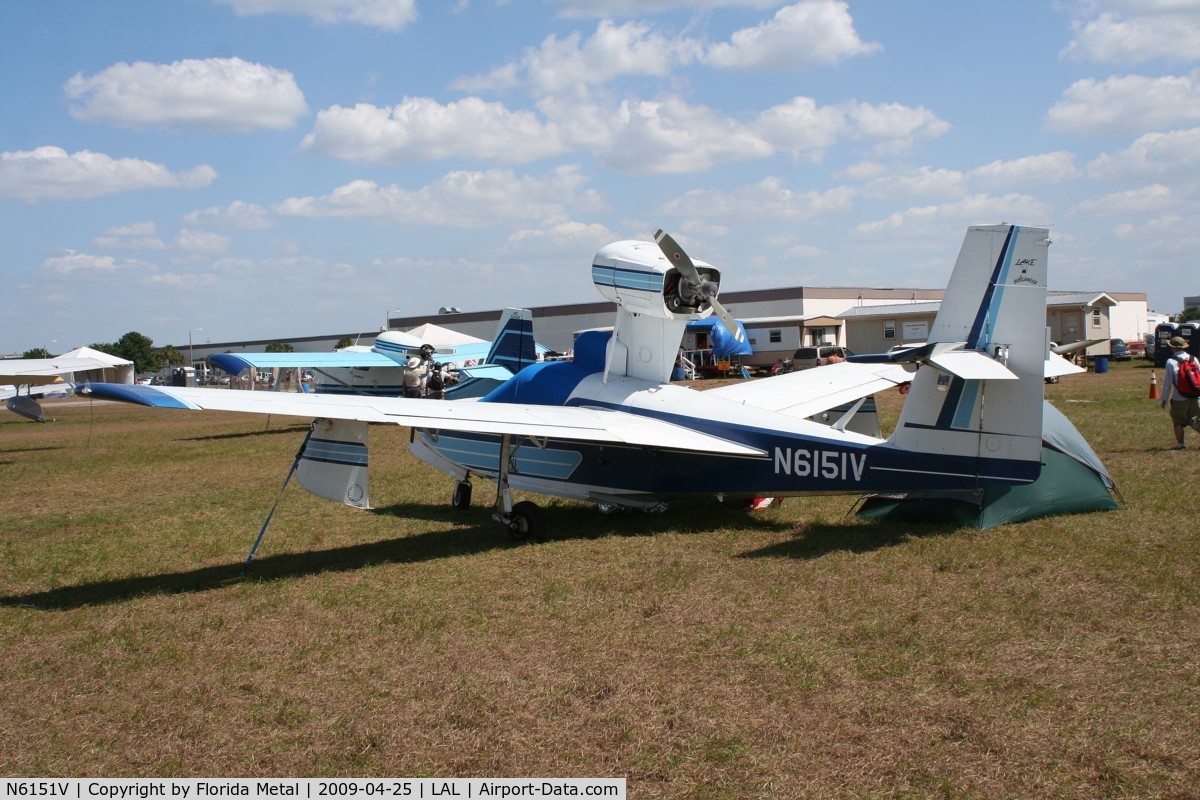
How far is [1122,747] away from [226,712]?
15.5 ft

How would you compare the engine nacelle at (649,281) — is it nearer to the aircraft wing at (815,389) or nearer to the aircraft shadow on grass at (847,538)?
the aircraft wing at (815,389)

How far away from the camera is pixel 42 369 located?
86.9ft

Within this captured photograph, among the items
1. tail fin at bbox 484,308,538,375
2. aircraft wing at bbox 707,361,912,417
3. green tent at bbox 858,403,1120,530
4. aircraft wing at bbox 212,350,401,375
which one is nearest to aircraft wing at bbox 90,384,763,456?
aircraft wing at bbox 707,361,912,417

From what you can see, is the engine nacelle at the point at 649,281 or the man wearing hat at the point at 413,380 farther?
the man wearing hat at the point at 413,380

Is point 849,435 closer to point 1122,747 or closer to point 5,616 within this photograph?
point 1122,747

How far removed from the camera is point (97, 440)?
26219 millimetres

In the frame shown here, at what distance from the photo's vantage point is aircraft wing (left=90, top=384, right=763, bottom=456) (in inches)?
310

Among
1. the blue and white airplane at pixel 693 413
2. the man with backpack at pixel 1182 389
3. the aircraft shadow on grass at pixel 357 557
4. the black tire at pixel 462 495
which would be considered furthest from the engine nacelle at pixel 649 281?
the man with backpack at pixel 1182 389

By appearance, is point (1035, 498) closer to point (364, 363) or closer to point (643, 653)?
point (643, 653)

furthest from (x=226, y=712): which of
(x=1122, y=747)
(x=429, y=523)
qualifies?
(x=429, y=523)

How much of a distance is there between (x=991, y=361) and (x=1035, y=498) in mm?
2204

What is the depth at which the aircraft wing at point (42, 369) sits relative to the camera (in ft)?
84.7
